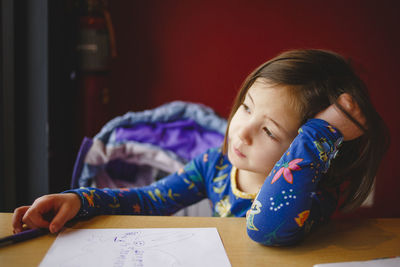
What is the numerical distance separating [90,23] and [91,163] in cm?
91

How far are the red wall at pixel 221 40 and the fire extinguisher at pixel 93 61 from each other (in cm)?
23

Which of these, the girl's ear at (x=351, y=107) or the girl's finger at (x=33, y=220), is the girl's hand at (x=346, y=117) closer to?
the girl's ear at (x=351, y=107)

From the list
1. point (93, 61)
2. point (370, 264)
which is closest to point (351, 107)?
point (370, 264)

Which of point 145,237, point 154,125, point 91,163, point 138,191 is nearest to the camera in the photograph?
point 145,237

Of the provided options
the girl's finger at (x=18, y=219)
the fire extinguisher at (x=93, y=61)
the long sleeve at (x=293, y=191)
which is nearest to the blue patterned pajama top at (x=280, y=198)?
the long sleeve at (x=293, y=191)

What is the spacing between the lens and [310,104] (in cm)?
74

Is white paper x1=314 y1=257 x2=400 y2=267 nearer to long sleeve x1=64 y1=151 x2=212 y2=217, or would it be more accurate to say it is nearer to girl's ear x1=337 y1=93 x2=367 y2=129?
girl's ear x1=337 y1=93 x2=367 y2=129

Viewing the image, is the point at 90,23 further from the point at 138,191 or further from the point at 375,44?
the point at 375,44

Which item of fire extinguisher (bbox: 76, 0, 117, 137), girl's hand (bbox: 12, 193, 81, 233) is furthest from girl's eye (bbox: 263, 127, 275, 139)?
fire extinguisher (bbox: 76, 0, 117, 137)

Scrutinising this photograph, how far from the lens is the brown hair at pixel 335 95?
2.41 ft

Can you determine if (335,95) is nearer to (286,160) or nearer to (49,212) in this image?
(286,160)

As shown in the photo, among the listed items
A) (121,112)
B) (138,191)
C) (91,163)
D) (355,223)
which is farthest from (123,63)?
(355,223)

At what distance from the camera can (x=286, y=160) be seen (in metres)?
0.66

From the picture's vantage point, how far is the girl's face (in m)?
0.71
